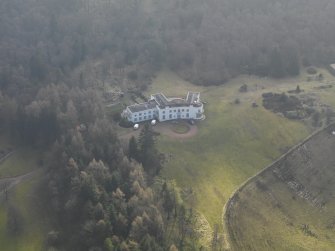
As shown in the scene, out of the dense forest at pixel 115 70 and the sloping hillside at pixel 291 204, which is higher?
the dense forest at pixel 115 70

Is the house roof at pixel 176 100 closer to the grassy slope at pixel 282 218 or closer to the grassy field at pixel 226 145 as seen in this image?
the grassy field at pixel 226 145

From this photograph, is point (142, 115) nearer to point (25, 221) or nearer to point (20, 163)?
point (20, 163)

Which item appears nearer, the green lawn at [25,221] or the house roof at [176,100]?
the green lawn at [25,221]

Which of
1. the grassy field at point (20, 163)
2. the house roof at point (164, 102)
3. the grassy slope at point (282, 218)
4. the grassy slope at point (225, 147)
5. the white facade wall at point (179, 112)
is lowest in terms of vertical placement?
the grassy field at point (20, 163)

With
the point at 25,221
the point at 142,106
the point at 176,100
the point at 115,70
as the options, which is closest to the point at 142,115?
the point at 142,106

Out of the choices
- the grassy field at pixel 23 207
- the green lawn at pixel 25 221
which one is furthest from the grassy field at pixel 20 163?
the green lawn at pixel 25 221

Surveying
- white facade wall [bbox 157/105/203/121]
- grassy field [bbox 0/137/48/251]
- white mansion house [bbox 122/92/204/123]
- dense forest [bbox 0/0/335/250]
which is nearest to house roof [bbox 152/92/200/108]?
white mansion house [bbox 122/92/204/123]

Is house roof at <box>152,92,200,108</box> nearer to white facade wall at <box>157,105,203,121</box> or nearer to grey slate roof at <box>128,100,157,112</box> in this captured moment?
white facade wall at <box>157,105,203,121</box>

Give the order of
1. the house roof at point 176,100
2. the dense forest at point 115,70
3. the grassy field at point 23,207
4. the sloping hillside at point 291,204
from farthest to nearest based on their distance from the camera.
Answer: the house roof at point 176,100
the grassy field at point 23,207
the sloping hillside at point 291,204
the dense forest at point 115,70

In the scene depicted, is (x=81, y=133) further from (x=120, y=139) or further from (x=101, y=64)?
(x=101, y=64)
